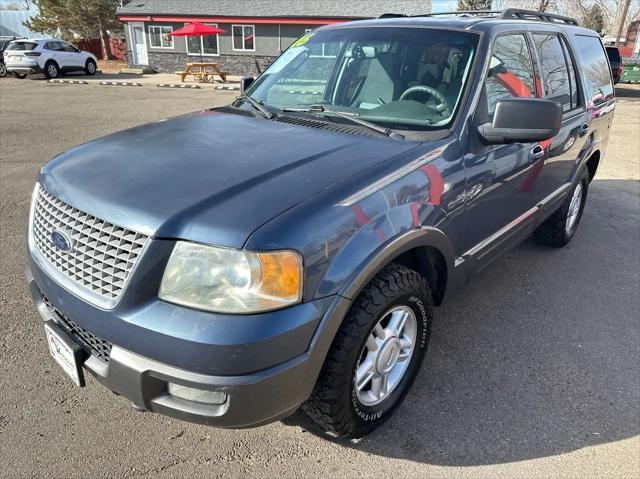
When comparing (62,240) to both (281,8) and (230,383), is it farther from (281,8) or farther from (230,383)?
(281,8)

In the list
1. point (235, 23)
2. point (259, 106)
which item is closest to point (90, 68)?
point (235, 23)

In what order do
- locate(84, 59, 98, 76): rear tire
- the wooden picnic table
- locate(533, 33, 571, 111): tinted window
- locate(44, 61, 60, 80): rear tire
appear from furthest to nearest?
1. locate(84, 59, 98, 76): rear tire
2. the wooden picnic table
3. locate(44, 61, 60, 80): rear tire
4. locate(533, 33, 571, 111): tinted window

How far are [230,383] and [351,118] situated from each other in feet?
5.58

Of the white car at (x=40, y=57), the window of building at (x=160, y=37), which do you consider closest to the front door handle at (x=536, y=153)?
the white car at (x=40, y=57)

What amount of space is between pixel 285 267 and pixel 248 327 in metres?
0.25

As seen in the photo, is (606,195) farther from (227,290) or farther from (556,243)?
(227,290)

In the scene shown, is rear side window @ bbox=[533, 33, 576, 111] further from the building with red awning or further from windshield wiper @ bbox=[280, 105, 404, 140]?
the building with red awning

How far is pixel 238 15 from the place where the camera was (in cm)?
2545

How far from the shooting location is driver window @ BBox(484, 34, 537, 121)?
2.91m

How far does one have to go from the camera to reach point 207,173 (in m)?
2.12

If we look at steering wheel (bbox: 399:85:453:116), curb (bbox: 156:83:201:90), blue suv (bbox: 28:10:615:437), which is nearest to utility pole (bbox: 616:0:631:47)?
curb (bbox: 156:83:201:90)

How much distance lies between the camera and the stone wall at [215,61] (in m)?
26.2

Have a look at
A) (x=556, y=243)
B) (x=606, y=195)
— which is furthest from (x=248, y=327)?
(x=606, y=195)

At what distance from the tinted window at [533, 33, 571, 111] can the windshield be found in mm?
961
